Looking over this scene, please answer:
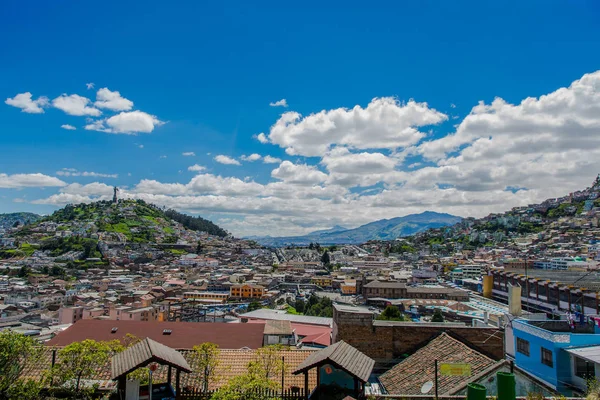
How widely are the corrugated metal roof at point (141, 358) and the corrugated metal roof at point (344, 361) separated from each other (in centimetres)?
190

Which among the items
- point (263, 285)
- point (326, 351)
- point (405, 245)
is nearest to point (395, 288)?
point (263, 285)

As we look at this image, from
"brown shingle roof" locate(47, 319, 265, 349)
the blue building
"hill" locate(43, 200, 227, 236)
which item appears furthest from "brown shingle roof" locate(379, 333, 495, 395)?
"hill" locate(43, 200, 227, 236)

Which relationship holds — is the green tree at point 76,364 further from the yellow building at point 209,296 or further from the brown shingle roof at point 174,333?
the yellow building at point 209,296

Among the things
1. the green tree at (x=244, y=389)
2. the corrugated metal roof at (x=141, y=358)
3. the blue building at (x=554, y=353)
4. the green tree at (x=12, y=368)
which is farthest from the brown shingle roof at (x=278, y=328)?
the green tree at (x=244, y=389)

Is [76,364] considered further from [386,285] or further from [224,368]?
[386,285]

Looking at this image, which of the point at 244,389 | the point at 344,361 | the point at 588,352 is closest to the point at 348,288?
the point at 588,352

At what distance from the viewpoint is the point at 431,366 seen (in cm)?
916

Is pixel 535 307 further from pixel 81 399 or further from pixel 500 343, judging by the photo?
pixel 81 399

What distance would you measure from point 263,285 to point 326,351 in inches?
2398

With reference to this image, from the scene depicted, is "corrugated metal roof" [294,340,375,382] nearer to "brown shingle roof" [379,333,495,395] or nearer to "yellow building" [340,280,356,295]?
"brown shingle roof" [379,333,495,395]

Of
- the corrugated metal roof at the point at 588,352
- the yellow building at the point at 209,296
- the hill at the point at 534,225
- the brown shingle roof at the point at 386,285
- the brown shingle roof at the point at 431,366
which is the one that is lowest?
the yellow building at the point at 209,296

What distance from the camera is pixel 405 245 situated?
138500 mm

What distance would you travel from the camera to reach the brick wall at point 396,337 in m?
10.5

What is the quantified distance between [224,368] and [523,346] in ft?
24.6
